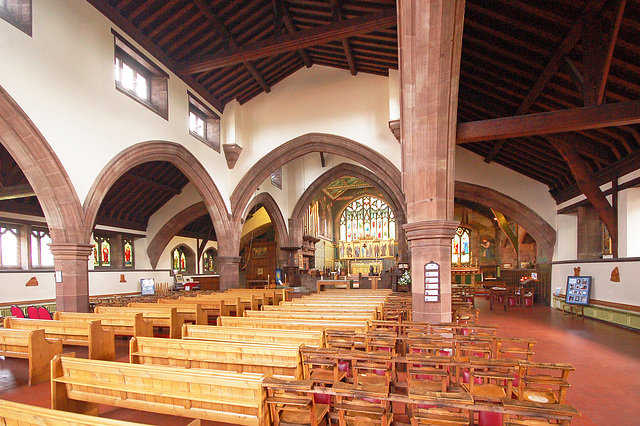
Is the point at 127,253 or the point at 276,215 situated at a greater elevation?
the point at 276,215

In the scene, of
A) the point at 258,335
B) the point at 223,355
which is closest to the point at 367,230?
the point at 258,335

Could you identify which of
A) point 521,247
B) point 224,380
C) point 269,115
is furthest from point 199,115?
point 521,247

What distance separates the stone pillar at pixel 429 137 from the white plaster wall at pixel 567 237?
24.4 feet

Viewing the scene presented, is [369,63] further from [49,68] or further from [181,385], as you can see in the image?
[181,385]

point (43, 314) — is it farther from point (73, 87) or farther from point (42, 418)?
point (42, 418)

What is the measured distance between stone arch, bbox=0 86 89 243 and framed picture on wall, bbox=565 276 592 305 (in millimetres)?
12362

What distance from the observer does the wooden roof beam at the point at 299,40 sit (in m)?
9.29

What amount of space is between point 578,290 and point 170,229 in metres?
14.5

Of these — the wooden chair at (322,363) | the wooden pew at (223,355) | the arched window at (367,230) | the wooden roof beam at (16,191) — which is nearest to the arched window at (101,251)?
the wooden roof beam at (16,191)

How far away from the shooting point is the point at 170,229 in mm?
15508

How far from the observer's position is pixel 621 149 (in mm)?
8258

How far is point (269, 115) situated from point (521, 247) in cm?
1445

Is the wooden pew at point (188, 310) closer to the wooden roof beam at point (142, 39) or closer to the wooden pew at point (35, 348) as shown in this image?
the wooden pew at point (35, 348)

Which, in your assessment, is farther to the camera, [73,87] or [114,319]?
[73,87]
